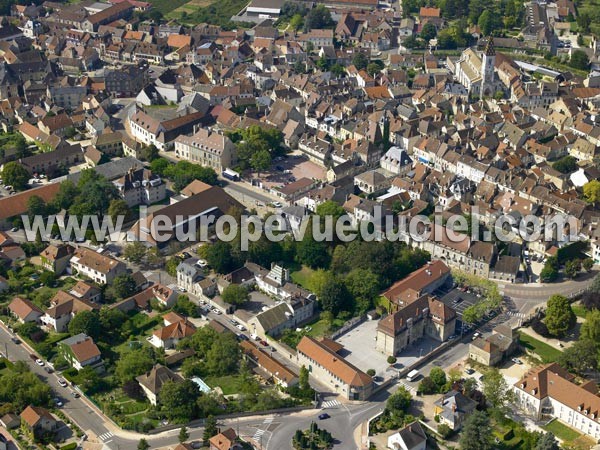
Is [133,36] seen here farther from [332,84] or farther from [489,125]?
[489,125]

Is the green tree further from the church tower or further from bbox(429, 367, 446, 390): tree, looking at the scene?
the church tower

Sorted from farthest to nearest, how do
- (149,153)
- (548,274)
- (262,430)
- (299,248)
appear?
(149,153) < (299,248) < (548,274) < (262,430)

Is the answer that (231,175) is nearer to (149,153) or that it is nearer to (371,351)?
(149,153)

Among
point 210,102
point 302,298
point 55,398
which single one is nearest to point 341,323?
point 302,298

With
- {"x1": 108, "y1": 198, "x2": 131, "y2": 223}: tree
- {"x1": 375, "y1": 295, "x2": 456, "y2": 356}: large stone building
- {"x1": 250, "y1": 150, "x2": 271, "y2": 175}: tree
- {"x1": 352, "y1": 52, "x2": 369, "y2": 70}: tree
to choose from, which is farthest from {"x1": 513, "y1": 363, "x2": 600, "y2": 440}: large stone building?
{"x1": 352, "y1": 52, "x2": 369, "y2": 70}: tree

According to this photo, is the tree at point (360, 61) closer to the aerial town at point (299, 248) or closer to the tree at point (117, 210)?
the aerial town at point (299, 248)

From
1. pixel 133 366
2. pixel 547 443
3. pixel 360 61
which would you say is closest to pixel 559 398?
pixel 547 443

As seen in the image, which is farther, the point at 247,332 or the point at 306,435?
the point at 247,332
